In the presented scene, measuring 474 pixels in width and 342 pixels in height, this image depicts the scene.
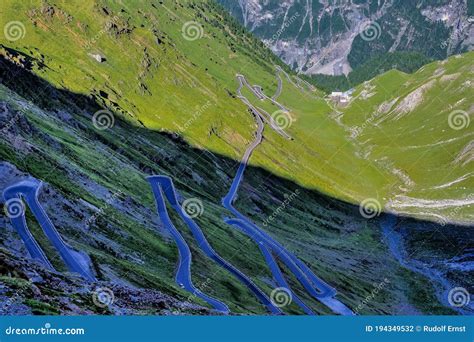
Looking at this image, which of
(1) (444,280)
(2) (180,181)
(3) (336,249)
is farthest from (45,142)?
(1) (444,280)

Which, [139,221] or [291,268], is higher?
[291,268]

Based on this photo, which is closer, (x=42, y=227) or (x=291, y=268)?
(x=42, y=227)

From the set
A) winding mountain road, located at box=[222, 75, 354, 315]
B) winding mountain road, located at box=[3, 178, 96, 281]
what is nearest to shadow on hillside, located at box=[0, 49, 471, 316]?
winding mountain road, located at box=[222, 75, 354, 315]

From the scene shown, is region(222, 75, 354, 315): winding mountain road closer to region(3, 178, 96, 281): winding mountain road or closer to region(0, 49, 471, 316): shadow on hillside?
region(0, 49, 471, 316): shadow on hillside

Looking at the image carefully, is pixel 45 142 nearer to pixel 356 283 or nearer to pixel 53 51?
pixel 356 283

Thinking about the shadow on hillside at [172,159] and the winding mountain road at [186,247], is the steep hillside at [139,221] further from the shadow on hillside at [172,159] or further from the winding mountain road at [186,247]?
the winding mountain road at [186,247]

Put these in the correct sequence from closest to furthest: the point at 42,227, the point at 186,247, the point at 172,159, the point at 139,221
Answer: the point at 42,227
the point at 186,247
the point at 139,221
the point at 172,159

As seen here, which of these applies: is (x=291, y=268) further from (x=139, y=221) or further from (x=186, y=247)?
(x=139, y=221)

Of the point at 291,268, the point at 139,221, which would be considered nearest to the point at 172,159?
the point at 291,268

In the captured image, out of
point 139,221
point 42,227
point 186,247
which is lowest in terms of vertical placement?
point 42,227
